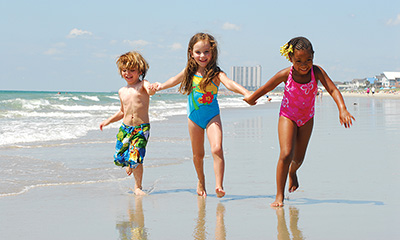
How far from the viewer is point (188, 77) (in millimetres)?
5152

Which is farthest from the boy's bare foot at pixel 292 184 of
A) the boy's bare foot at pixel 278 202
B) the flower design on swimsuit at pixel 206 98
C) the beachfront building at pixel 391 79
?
the beachfront building at pixel 391 79

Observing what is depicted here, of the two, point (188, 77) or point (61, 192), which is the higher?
point (188, 77)

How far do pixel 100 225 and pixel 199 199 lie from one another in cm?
123

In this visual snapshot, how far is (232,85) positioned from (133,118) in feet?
4.12

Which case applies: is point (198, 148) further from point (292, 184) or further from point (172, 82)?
point (292, 184)

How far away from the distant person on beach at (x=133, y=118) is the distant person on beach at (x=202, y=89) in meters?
0.31

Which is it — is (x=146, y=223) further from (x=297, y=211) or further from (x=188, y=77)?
(x=188, y=77)

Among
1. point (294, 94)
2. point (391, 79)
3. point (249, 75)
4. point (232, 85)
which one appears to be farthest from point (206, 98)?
point (249, 75)

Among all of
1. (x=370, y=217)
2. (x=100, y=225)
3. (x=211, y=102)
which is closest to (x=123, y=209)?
(x=100, y=225)

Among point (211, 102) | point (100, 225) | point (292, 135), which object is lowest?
point (100, 225)

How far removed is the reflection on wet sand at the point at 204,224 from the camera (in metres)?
3.59

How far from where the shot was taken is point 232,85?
15.8 ft

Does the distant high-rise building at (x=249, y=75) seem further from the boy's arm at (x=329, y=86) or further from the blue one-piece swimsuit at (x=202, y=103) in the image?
the boy's arm at (x=329, y=86)

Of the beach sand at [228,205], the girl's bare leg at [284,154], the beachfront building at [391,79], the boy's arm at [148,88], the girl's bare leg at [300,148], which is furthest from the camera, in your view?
the beachfront building at [391,79]
